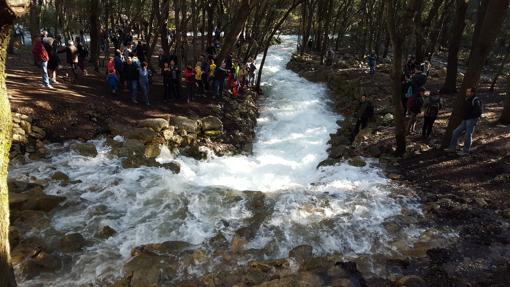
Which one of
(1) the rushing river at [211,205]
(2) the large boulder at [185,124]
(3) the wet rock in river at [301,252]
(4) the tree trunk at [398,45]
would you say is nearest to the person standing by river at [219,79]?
(2) the large boulder at [185,124]

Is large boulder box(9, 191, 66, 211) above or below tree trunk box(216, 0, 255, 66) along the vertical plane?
below

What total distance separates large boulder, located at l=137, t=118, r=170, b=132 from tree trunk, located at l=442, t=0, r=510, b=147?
885 centimetres

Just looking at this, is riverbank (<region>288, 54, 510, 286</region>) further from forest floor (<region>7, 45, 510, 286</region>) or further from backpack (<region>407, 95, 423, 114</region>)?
backpack (<region>407, 95, 423, 114</region>)

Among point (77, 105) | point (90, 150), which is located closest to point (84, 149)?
point (90, 150)

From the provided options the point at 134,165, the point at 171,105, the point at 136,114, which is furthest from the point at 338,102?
the point at 134,165

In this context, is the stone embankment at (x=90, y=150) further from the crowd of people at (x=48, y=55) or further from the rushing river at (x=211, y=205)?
the crowd of people at (x=48, y=55)

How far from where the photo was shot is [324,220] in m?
9.18

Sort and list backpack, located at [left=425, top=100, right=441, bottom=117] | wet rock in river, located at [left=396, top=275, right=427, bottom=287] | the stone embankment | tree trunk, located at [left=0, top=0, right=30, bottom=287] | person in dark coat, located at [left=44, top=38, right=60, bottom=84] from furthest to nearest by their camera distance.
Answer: person in dark coat, located at [left=44, top=38, right=60, bottom=84] < backpack, located at [left=425, top=100, right=441, bottom=117] < the stone embankment < wet rock in river, located at [left=396, top=275, right=427, bottom=287] < tree trunk, located at [left=0, top=0, right=30, bottom=287]

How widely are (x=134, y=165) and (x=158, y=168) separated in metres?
0.68

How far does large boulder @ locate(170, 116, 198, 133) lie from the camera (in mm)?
13742

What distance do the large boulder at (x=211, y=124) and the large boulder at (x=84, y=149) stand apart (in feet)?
13.8

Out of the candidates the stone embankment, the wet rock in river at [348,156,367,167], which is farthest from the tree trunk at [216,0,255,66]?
the wet rock in river at [348,156,367,167]

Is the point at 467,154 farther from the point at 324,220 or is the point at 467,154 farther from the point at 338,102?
the point at 338,102

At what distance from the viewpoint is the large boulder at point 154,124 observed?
42.3ft
